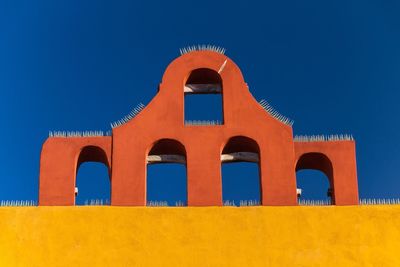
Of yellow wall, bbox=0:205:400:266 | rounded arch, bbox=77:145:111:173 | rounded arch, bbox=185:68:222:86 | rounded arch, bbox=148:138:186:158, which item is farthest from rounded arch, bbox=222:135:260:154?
rounded arch, bbox=77:145:111:173

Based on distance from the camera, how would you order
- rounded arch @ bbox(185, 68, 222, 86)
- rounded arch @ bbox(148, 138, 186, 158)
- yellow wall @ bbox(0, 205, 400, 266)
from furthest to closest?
rounded arch @ bbox(185, 68, 222, 86) → rounded arch @ bbox(148, 138, 186, 158) → yellow wall @ bbox(0, 205, 400, 266)

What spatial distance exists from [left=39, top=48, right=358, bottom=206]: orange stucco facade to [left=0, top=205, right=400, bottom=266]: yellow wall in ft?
2.32

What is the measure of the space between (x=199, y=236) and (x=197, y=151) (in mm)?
3046

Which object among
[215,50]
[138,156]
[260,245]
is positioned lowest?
[260,245]

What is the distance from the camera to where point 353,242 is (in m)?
28.6

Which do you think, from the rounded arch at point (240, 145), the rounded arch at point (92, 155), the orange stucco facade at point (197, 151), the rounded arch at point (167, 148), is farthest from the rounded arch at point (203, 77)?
the rounded arch at point (92, 155)

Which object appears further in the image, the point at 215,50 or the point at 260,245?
the point at 215,50

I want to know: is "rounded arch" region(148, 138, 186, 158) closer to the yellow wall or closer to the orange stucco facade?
the orange stucco facade

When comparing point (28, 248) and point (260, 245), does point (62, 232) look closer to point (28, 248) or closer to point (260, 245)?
point (28, 248)

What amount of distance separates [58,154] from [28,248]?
3.40m

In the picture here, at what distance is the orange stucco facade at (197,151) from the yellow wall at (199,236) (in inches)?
27.8

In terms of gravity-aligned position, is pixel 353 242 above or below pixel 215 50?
below

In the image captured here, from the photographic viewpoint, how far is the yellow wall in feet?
92.5

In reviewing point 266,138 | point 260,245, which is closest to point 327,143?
point 266,138
